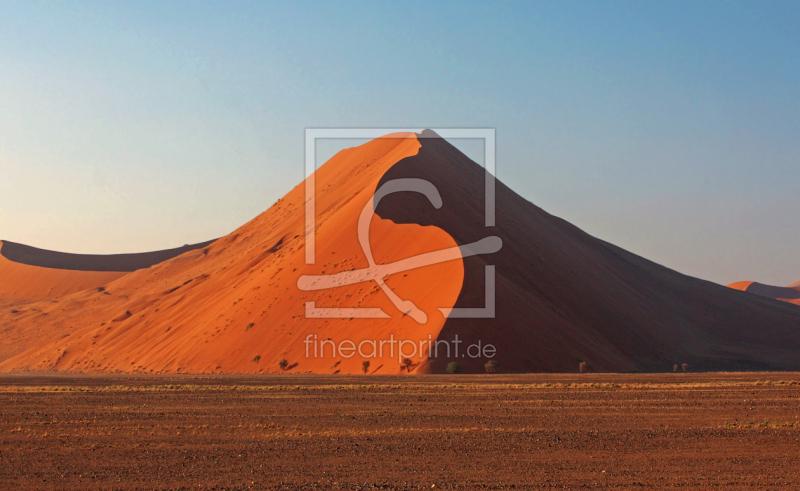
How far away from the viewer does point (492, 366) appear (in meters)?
31.0

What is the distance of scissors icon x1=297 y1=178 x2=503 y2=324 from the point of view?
119 feet

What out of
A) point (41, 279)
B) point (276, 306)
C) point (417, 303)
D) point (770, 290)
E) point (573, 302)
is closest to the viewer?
point (417, 303)

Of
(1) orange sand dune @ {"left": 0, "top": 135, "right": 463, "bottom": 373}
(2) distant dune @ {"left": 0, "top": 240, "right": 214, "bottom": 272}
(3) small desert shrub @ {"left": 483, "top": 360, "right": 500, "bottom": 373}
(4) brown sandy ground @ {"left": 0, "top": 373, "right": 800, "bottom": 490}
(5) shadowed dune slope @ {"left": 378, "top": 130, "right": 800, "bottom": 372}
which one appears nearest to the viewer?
(4) brown sandy ground @ {"left": 0, "top": 373, "right": 800, "bottom": 490}

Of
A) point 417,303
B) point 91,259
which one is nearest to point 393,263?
point 417,303

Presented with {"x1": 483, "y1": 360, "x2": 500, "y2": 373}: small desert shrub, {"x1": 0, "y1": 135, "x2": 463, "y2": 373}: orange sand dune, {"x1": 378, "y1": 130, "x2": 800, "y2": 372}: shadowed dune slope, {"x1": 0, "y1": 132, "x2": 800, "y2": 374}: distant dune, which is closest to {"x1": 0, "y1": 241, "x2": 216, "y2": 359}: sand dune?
{"x1": 0, "y1": 132, "x2": 800, "y2": 374}: distant dune

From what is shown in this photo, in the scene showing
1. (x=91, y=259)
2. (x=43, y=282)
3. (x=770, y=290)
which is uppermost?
(x=91, y=259)

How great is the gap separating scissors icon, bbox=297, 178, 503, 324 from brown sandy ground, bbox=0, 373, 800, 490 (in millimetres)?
13531

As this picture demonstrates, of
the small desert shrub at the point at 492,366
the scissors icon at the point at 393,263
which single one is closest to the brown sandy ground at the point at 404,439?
the small desert shrub at the point at 492,366

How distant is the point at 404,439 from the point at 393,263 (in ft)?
86.0

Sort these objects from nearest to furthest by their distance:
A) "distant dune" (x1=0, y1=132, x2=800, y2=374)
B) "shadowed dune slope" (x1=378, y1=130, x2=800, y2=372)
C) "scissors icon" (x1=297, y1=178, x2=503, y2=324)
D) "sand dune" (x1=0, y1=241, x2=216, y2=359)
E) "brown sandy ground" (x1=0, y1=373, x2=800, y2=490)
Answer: "brown sandy ground" (x1=0, y1=373, x2=800, y2=490), "shadowed dune slope" (x1=378, y1=130, x2=800, y2=372), "distant dune" (x1=0, y1=132, x2=800, y2=374), "scissors icon" (x1=297, y1=178, x2=503, y2=324), "sand dune" (x1=0, y1=241, x2=216, y2=359)

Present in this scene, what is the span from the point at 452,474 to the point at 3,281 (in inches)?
4062

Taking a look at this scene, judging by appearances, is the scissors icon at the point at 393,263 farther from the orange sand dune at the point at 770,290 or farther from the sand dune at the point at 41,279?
the orange sand dune at the point at 770,290

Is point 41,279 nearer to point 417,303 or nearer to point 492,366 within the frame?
point 417,303

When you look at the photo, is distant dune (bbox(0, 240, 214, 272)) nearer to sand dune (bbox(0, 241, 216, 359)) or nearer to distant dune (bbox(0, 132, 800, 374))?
sand dune (bbox(0, 241, 216, 359))
